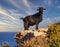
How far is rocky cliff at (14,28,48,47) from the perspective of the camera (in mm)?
19469

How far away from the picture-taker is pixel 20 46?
2314 cm

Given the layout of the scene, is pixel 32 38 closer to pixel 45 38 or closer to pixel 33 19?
pixel 45 38

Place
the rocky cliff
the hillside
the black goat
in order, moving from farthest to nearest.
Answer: the black goat
the rocky cliff
the hillside

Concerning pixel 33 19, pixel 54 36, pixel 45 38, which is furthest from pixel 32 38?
pixel 33 19

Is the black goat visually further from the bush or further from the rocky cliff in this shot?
the bush

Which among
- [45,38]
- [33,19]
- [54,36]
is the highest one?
[33,19]

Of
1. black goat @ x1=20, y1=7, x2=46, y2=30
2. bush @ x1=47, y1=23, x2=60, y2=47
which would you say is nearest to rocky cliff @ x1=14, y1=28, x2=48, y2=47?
bush @ x1=47, y1=23, x2=60, y2=47

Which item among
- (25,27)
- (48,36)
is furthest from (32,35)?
(25,27)

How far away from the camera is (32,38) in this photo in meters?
21.0

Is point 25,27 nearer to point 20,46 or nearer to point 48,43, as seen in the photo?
point 20,46

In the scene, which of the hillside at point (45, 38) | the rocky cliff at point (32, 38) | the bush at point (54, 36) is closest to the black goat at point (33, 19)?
the rocky cliff at point (32, 38)

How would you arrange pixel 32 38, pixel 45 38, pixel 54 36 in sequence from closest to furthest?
pixel 54 36, pixel 45 38, pixel 32 38

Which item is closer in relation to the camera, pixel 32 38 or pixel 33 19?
pixel 32 38

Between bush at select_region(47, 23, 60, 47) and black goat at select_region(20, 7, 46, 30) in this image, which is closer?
bush at select_region(47, 23, 60, 47)
